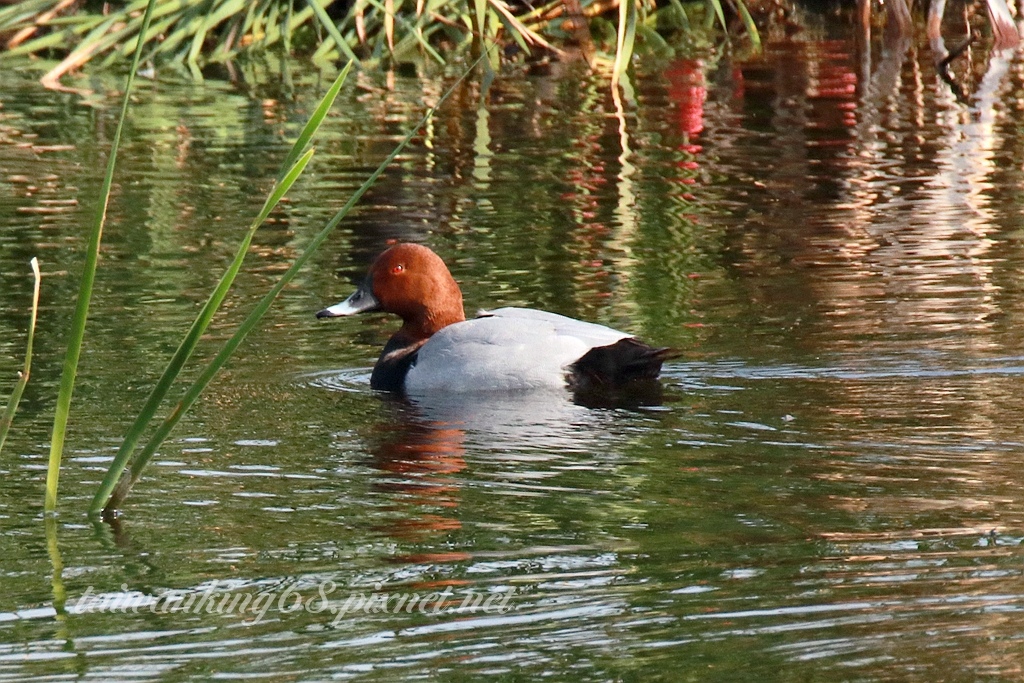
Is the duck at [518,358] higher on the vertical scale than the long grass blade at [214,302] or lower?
lower

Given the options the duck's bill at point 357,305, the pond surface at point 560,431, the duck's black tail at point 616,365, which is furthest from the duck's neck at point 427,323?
the duck's black tail at point 616,365

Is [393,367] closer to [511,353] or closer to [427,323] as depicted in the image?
[427,323]

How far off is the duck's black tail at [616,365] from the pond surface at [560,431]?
0.17 m

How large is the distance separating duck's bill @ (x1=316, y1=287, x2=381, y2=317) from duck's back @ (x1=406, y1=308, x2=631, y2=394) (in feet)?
2.48

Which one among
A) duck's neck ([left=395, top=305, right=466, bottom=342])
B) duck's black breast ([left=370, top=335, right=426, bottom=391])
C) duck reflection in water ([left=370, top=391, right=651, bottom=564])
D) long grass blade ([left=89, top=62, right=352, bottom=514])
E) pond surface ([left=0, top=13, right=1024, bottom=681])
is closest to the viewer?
pond surface ([left=0, top=13, right=1024, bottom=681])

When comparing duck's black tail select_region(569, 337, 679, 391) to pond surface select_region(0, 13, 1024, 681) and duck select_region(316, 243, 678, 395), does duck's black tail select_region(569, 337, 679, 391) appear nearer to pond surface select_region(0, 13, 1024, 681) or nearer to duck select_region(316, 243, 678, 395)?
duck select_region(316, 243, 678, 395)

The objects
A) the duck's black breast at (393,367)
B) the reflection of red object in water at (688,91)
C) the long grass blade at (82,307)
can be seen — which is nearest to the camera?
the long grass blade at (82,307)

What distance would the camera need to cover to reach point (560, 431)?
6488 mm

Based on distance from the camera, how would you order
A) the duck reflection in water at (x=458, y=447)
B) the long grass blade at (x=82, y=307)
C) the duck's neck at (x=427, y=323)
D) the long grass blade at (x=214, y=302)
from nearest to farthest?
1. the long grass blade at (x=214, y=302)
2. the long grass blade at (x=82, y=307)
3. the duck reflection in water at (x=458, y=447)
4. the duck's neck at (x=427, y=323)

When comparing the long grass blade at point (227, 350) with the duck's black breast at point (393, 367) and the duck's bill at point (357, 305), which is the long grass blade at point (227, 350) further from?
the duck's bill at point (357, 305)

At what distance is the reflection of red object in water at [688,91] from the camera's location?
47.5 feet

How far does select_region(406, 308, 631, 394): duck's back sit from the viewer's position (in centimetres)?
714

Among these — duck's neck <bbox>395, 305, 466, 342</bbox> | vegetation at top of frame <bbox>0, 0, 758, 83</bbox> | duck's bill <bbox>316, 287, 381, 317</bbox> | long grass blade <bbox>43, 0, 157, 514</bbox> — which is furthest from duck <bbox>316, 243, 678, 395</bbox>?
vegetation at top of frame <bbox>0, 0, 758, 83</bbox>

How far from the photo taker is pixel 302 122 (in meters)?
14.9
